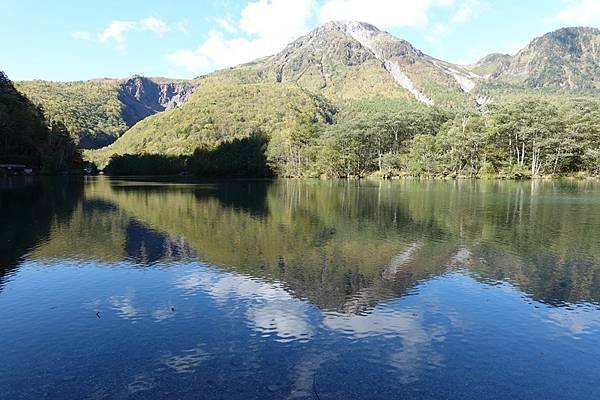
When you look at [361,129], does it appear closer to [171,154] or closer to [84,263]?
[171,154]

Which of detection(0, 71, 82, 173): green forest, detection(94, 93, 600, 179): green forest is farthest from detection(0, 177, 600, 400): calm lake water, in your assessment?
detection(0, 71, 82, 173): green forest

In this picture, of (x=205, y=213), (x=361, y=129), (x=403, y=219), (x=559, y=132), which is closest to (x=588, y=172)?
(x=559, y=132)

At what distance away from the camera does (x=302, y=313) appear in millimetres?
12617

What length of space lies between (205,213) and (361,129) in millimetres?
75555

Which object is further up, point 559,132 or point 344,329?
point 559,132

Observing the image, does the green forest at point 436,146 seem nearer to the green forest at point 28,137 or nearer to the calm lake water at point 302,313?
the green forest at point 28,137

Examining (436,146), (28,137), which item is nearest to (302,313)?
(436,146)

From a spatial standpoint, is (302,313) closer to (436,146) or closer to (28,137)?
(436,146)

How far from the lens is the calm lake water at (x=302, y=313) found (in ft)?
28.5

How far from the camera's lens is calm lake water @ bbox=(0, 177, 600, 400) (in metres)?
8.70

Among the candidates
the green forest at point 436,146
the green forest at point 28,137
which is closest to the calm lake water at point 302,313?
the green forest at point 436,146

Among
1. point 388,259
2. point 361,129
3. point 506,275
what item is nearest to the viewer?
point 506,275

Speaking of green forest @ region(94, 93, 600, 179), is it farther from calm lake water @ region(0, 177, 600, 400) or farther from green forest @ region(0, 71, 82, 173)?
calm lake water @ region(0, 177, 600, 400)

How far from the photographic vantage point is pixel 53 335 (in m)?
11.1
